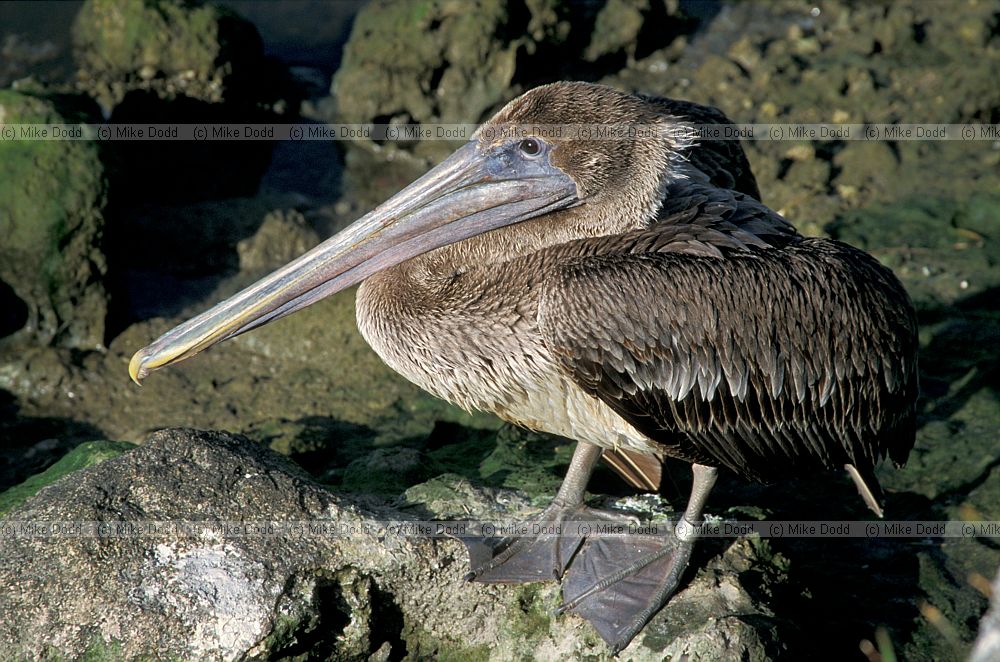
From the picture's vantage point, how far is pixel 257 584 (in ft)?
12.5

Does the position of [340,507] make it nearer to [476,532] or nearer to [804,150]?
[476,532]

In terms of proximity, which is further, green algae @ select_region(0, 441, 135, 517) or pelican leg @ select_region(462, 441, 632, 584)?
green algae @ select_region(0, 441, 135, 517)

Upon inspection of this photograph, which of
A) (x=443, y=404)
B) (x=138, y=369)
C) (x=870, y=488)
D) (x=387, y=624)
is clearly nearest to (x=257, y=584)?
(x=387, y=624)

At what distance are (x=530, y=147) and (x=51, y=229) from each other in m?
3.77

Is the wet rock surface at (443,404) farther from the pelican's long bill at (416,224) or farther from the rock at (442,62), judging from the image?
the pelican's long bill at (416,224)

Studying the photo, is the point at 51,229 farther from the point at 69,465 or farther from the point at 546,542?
the point at 546,542

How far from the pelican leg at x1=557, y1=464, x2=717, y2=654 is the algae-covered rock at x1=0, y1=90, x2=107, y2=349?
3.87m

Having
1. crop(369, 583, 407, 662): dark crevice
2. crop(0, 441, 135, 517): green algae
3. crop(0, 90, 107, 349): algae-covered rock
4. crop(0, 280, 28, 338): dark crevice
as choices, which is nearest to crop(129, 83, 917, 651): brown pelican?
crop(369, 583, 407, 662): dark crevice

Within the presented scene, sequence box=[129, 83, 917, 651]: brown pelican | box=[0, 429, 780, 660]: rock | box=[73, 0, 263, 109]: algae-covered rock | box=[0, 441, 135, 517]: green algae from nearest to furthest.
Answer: box=[0, 429, 780, 660]: rock
box=[129, 83, 917, 651]: brown pelican
box=[0, 441, 135, 517]: green algae
box=[73, 0, 263, 109]: algae-covered rock

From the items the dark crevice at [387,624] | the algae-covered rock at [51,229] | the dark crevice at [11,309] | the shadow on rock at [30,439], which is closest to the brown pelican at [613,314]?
the dark crevice at [387,624]

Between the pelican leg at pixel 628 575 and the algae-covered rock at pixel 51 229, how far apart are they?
12.7ft

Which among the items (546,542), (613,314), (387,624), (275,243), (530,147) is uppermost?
(530,147)

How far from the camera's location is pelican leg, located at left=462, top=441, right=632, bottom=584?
4246mm

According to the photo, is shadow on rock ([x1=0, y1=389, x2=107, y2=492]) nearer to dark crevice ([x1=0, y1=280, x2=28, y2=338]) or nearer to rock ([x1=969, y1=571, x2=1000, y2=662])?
dark crevice ([x1=0, y1=280, x2=28, y2=338])
